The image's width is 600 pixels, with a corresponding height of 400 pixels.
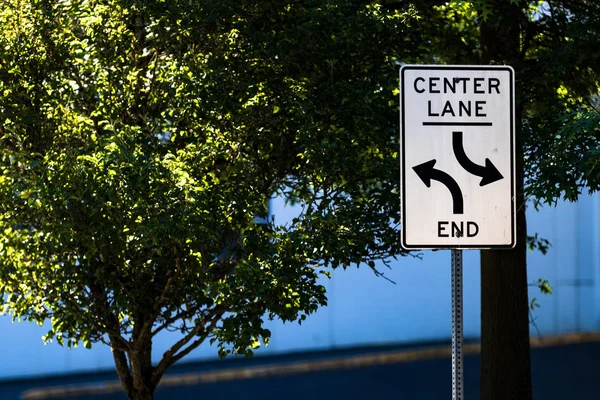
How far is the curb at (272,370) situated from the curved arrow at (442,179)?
11.9 meters

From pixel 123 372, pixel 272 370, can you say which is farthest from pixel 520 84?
pixel 272 370

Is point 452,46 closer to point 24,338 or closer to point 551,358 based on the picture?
point 24,338

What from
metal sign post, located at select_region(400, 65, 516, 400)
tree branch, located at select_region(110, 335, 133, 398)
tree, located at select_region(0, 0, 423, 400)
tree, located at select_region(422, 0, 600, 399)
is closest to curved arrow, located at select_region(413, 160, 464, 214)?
metal sign post, located at select_region(400, 65, 516, 400)

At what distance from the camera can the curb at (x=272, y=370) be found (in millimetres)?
14859

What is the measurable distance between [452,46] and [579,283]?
12481 millimetres

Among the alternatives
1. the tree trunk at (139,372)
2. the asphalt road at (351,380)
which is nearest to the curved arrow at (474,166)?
the tree trunk at (139,372)

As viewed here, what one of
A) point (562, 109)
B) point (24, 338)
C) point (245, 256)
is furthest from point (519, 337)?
point (24, 338)

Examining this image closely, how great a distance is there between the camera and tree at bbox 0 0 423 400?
6.40 meters

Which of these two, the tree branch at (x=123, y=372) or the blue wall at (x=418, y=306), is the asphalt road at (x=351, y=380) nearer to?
the blue wall at (x=418, y=306)

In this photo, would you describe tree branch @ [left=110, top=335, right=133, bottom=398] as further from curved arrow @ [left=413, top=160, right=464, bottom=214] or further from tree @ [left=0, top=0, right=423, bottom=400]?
curved arrow @ [left=413, top=160, right=464, bottom=214]

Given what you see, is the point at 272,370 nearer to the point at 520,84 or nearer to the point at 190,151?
the point at 520,84

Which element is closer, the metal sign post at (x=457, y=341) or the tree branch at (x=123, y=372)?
the metal sign post at (x=457, y=341)

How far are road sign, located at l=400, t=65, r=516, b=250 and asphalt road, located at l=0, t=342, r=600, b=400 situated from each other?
437 inches

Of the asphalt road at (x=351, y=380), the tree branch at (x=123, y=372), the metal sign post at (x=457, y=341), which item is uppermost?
the metal sign post at (x=457, y=341)
